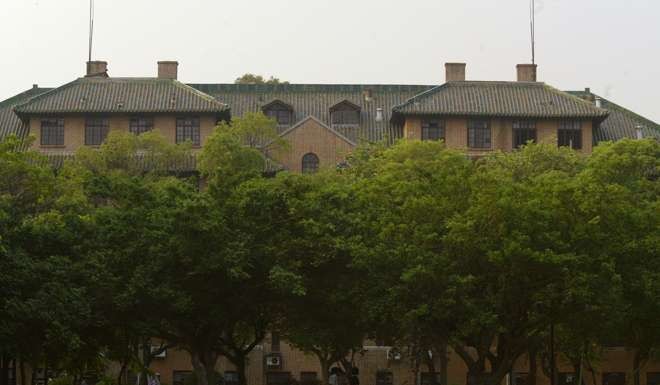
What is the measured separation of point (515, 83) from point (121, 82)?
18.7 metres

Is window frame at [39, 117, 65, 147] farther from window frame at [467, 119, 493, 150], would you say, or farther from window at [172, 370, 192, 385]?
window frame at [467, 119, 493, 150]

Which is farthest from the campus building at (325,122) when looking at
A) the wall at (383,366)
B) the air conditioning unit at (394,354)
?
the air conditioning unit at (394,354)

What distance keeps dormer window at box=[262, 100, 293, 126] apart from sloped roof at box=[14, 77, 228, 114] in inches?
133

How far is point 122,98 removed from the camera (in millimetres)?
65188

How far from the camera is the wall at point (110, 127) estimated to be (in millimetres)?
64188

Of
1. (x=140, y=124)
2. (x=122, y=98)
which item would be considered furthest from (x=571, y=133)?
(x=122, y=98)

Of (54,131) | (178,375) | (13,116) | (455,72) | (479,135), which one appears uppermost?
(455,72)

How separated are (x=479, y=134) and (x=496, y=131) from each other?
0.80 meters

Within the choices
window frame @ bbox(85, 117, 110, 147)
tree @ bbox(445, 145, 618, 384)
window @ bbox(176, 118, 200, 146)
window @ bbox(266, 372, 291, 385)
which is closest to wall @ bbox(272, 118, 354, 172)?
window @ bbox(176, 118, 200, 146)

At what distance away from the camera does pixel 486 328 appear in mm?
38062

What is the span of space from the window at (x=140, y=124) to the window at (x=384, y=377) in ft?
51.8

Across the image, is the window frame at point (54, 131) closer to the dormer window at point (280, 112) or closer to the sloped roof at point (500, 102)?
the dormer window at point (280, 112)

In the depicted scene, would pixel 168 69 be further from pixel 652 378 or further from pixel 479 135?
pixel 652 378

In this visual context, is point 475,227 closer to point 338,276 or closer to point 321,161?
point 338,276
